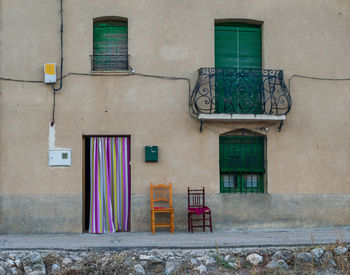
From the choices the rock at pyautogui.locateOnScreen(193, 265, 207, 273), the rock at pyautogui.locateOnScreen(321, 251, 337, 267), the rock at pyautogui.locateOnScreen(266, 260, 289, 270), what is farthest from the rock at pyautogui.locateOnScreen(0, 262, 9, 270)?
the rock at pyautogui.locateOnScreen(321, 251, 337, 267)

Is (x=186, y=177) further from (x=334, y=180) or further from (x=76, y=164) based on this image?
(x=334, y=180)

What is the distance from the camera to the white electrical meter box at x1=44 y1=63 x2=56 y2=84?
10117 mm

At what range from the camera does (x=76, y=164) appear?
10234mm

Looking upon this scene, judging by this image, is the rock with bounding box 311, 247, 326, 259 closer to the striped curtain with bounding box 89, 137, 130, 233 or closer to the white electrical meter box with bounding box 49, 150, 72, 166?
the striped curtain with bounding box 89, 137, 130, 233

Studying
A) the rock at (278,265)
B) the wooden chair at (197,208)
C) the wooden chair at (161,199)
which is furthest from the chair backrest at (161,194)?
the rock at (278,265)

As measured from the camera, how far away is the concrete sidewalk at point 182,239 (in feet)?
27.6

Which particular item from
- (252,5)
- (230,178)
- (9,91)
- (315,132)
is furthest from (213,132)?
(9,91)

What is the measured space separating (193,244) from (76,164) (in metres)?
3.25

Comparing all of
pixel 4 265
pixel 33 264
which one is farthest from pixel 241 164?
pixel 4 265

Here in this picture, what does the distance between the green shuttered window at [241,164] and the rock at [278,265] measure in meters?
3.03

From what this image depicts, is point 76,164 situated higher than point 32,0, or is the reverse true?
point 32,0

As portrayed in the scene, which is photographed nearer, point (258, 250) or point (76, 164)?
point (258, 250)

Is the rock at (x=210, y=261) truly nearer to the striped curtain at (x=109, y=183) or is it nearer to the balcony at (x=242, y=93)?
the striped curtain at (x=109, y=183)

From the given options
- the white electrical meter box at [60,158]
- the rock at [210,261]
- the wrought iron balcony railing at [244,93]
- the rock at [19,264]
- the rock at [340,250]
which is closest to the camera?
the rock at [19,264]
